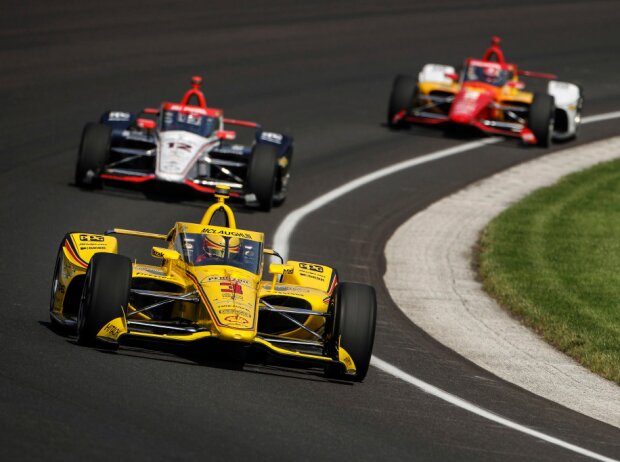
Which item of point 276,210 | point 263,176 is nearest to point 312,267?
point 263,176

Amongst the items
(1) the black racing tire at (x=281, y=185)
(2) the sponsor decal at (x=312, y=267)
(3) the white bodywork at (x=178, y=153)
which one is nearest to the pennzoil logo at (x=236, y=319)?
(2) the sponsor decal at (x=312, y=267)

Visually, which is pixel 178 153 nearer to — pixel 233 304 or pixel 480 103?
pixel 480 103

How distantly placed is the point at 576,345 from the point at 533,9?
28.0 meters

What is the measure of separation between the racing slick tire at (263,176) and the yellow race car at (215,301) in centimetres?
625

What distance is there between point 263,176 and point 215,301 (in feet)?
27.8

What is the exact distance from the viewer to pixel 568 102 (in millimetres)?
27906

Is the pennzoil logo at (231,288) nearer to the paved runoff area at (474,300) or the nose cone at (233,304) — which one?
the nose cone at (233,304)

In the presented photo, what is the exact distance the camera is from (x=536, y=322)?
15.7m

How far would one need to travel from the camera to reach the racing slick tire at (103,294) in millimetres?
11656

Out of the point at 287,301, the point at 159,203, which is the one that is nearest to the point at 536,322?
the point at 287,301

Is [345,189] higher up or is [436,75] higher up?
[436,75]

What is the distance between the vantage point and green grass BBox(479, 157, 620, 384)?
1511 centimetres

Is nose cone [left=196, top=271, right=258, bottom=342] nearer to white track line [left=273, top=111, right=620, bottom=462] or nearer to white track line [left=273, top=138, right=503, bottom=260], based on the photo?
white track line [left=273, top=111, right=620, bottom=462]

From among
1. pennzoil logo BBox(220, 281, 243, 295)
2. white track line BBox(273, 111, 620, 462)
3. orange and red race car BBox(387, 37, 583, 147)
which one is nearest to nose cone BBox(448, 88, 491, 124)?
orange and red race car BBox(387, 37, 583, 147)
